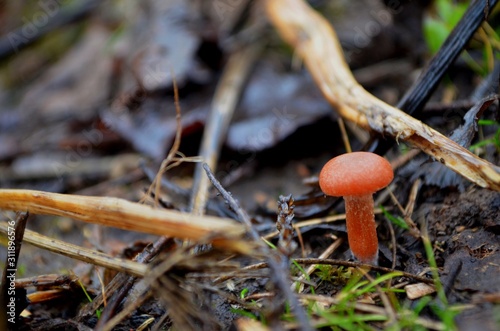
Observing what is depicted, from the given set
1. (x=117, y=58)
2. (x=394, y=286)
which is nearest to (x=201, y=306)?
(x=394, y=286)

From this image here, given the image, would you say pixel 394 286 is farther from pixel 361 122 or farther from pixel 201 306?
pixel 361 122

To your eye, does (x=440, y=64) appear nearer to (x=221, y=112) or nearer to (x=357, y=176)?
(x=357, y=176)

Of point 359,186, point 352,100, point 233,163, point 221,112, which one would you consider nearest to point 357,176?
point 359,186

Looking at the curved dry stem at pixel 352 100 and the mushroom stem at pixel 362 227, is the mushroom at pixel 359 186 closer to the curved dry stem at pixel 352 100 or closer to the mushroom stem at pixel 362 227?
the mushroom stem at pixel 362 227

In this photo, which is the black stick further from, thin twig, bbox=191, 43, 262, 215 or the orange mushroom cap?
thin twig, bbox=191, 43, 262, 215

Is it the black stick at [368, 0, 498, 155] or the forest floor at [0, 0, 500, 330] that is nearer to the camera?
the forest floor at [0, 0, 500, 330]

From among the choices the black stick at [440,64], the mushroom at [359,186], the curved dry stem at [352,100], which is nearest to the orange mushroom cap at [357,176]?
the mushroom at [359,186]

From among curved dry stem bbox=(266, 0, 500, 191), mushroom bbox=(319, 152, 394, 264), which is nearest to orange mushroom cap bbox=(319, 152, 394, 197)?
mushroom bbox=(319, 152, 394, 264)
